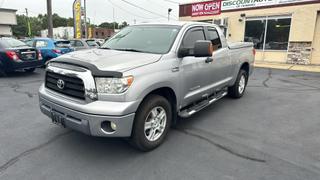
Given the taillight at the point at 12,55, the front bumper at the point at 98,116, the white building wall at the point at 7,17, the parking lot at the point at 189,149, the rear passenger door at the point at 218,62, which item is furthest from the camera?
the white building wall at the point at 7,17

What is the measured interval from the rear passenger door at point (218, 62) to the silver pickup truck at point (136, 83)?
4 cm

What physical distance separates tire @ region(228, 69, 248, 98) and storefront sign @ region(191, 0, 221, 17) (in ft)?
37.6

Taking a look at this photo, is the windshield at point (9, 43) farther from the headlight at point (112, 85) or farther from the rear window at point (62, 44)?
the headlight at point (112, 85)

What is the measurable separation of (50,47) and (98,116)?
9884 millimetres

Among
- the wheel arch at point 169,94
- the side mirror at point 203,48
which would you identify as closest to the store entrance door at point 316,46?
the side mirror at point 203,48

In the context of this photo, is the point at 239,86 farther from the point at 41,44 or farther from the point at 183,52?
the point at 41,44

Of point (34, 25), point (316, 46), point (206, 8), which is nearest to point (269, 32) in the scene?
point (316, 46)

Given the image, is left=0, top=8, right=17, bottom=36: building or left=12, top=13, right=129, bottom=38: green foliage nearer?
left=0, top=8, right=17, bottom=36: building

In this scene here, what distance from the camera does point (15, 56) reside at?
894 centimetres

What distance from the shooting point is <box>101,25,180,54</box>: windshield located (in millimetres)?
3922

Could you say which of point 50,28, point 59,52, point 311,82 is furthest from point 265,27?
point 50,28

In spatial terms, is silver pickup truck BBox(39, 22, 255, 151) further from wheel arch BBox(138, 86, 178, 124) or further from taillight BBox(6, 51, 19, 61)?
taillight BBox(6, 51, 19, 61)

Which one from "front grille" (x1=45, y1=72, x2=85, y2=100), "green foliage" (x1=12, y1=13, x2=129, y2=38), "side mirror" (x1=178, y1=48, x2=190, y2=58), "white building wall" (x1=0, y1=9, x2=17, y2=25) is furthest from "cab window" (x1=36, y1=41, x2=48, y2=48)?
"green foliage" (x1=12, y1=13, x2=129, y2=38)

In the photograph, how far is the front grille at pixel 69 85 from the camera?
120 inches
